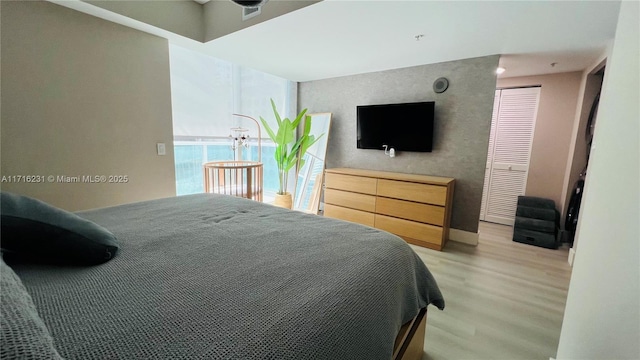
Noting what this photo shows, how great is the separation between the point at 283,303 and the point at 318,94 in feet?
12.3

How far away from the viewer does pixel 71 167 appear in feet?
6.89

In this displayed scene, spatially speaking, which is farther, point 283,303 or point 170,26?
point 170,26

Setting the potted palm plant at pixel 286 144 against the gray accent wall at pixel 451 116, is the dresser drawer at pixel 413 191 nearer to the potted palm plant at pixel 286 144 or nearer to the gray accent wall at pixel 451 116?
the gray accent wall at pixel 451 116

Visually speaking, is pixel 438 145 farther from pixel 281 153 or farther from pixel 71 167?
pixel 71 167

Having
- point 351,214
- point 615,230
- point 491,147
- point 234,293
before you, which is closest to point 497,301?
point 615,230

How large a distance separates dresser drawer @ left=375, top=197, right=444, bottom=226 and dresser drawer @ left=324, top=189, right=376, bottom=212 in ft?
0.31

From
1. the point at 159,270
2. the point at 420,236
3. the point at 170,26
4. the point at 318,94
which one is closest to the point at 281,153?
the point at 318,94

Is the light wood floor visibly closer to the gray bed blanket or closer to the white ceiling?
the gray bed blanket

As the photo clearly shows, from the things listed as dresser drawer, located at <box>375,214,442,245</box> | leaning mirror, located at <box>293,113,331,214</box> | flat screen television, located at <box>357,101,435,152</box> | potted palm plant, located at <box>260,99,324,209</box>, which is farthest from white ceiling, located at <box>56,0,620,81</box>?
dresser drawer, located at <box>375,214,442,245</box>

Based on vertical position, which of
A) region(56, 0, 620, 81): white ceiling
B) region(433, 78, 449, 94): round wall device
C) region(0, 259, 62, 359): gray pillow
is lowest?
region(0, 259, 62, 359): gray pillow

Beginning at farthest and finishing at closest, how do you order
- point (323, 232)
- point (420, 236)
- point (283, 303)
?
point (420, 236) < point (323, 232) < point (283, 303)

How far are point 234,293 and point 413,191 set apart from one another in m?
2.51

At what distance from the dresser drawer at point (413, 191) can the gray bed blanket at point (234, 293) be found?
157cm

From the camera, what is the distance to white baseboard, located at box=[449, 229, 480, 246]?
9.71 feet
